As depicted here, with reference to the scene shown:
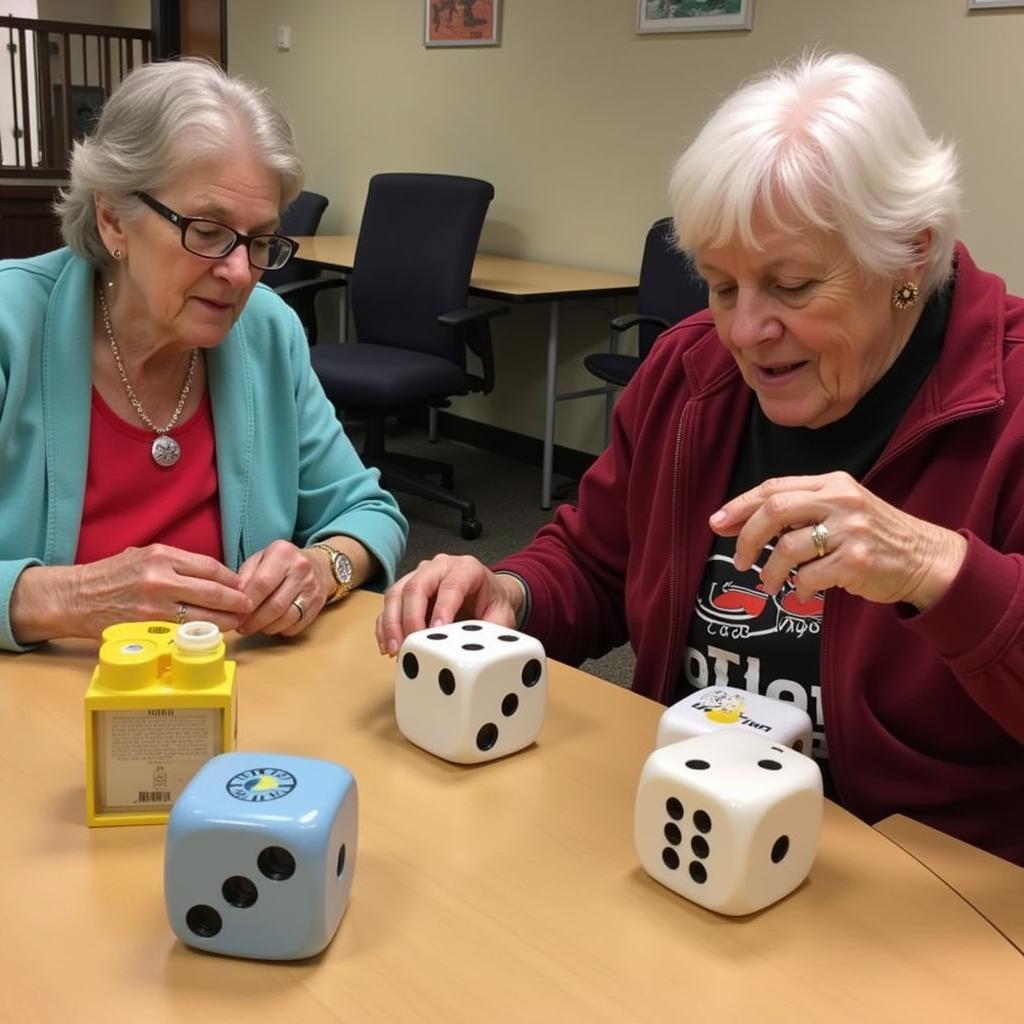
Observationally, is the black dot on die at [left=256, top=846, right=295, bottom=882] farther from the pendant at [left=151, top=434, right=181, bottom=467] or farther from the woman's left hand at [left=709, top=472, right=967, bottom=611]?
the pendant at [left=151, top=434, right=181, bottom=467]

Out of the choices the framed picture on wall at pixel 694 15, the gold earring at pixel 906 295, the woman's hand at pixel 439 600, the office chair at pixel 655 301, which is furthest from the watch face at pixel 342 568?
the framed picture on wall at pixel 694 15

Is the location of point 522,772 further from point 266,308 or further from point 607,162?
point 607,162

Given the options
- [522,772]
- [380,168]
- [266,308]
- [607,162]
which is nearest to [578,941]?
[522,772]

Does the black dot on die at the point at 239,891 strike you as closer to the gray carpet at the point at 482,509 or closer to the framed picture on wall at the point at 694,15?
the gray carpet at the point at 482,509

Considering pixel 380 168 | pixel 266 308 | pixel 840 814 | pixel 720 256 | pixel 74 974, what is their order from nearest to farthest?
pixel 74 974, pixel 840 814, pixel 720 256, pixel 266 308, pixel 380 168

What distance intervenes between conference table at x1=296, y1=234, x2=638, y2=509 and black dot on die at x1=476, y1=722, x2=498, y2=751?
9.91 ft

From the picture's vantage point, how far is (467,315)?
3980mm

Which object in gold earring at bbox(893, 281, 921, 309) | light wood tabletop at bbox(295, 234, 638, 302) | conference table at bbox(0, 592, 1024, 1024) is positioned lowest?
conference table at bbox(0, 592, 1024, 1024)

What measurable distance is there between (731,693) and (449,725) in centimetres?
27

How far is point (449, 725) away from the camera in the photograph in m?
1.09

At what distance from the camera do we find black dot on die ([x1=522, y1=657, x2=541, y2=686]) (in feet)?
3.65

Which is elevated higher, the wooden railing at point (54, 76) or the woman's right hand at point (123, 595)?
the wooden railing at point (54, 76)

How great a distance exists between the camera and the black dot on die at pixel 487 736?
1.10 meters

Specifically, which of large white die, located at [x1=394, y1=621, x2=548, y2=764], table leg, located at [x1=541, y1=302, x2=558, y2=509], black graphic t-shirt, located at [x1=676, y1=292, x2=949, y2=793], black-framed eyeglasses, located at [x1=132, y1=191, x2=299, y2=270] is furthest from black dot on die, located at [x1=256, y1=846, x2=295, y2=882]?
table leg, located at [x1=541, y1=302, x2=558, y2=509]
